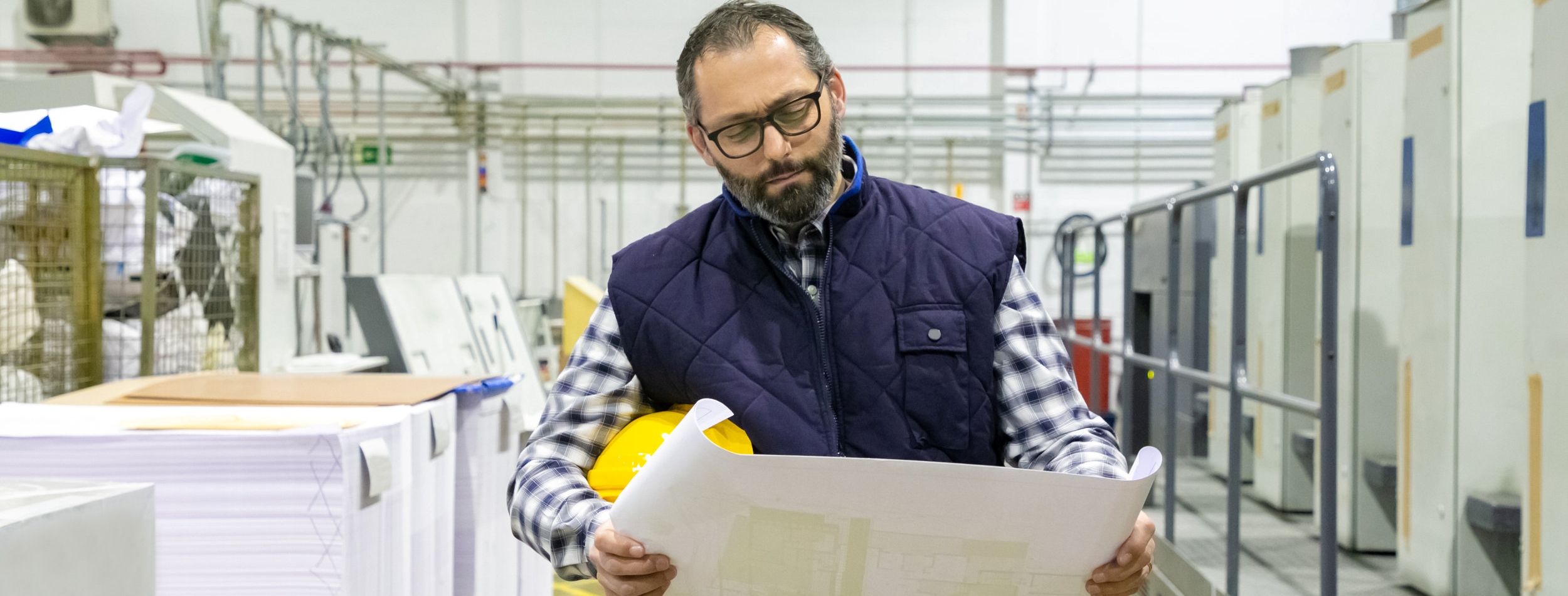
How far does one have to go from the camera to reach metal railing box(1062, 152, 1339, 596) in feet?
5.94

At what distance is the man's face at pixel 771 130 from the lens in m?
1.02

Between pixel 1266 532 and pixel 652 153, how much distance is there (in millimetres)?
4531

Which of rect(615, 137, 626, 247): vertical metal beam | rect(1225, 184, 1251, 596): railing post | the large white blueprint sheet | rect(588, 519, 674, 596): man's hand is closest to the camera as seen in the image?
the large white blueprint sheet

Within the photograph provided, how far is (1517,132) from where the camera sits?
2.32 meters

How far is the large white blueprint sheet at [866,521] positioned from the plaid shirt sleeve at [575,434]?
164 millimetres

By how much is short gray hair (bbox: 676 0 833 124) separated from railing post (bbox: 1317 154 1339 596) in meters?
1.19

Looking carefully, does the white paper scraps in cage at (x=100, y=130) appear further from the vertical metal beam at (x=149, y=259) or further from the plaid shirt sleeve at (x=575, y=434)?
the plaid shirt sleeve at (x=575, y=434)

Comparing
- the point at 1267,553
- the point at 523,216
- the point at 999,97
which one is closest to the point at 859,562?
the point at 1267,553

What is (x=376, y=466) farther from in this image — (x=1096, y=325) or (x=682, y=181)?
(x=682, y=181)

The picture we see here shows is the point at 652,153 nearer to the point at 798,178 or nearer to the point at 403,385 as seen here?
the point at 403,385

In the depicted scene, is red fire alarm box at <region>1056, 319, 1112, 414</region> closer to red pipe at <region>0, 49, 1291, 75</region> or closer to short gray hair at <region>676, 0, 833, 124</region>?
red pipe at <region>0, 49, 1291, 75</region>

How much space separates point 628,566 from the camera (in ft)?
2.84

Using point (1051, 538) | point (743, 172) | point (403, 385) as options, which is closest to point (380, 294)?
point (403, 385)

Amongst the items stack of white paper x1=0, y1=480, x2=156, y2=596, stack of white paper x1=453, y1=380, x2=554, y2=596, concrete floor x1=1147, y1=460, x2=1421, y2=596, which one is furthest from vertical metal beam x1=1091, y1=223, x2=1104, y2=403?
stack of white paper x1=0, y1=480, x2=156, y2=596
